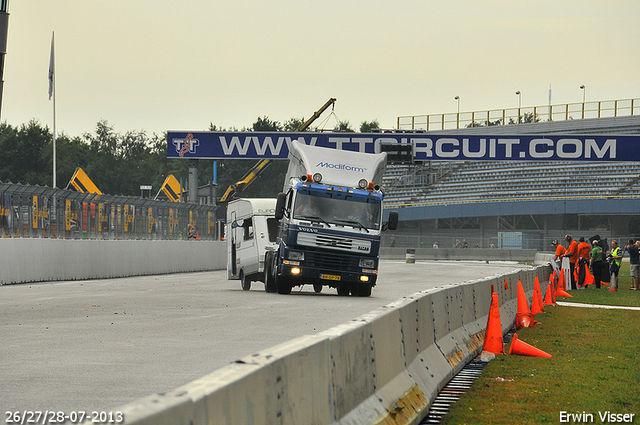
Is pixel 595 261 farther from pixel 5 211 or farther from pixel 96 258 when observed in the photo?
pixel 5 211

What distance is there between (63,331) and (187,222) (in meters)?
26.0

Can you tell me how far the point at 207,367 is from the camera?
8.90 meters

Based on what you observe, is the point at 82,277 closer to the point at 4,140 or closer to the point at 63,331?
the point at 63,331

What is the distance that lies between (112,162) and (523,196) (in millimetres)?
74080

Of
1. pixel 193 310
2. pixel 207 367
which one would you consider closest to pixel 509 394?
pixel 207 367

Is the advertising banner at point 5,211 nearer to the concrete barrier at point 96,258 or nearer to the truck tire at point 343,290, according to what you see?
the concrete barrier at point 96,258

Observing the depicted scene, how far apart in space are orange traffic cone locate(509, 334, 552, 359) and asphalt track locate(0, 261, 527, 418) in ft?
9.17

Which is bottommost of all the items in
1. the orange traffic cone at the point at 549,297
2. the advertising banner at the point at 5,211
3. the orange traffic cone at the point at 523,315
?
the orange traffic cone at the point at 549,297

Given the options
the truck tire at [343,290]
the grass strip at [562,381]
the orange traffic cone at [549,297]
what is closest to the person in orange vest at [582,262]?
the orange traffic cone at [549,297]

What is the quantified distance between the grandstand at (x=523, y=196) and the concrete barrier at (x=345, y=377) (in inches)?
2336

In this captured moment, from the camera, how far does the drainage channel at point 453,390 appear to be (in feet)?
23.9

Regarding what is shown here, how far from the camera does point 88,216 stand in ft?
96.6

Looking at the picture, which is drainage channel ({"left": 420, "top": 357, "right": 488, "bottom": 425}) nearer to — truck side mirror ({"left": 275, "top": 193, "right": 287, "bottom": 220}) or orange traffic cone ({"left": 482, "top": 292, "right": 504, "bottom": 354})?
orange traffic cone ({"left": 482, "top": 292, "right": 504, "bottom": 354})

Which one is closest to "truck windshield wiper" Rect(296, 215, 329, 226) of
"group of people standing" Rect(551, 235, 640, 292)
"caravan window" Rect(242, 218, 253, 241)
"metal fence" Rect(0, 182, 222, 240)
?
"caravan window" Rect(242, 218, 253, 241)
